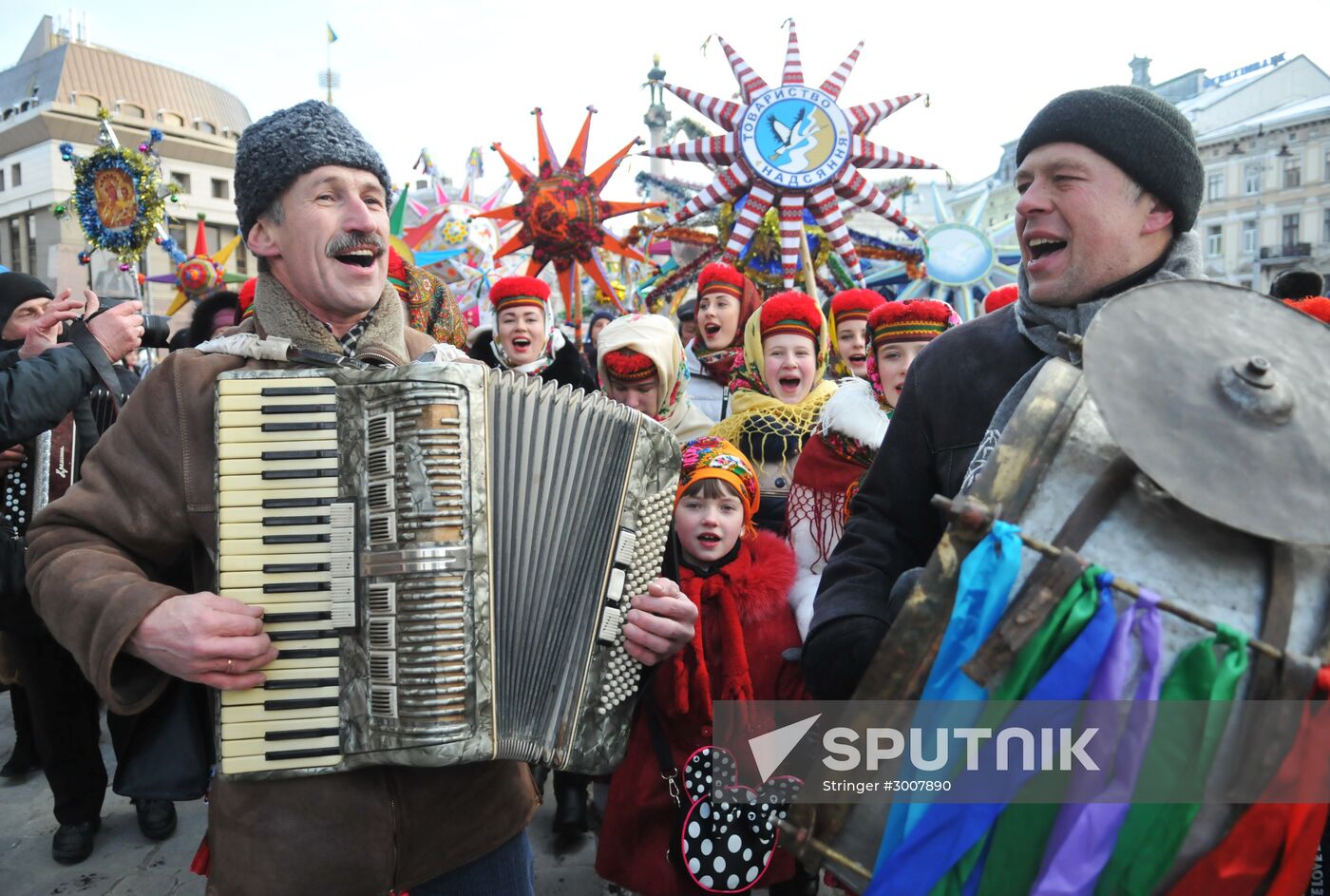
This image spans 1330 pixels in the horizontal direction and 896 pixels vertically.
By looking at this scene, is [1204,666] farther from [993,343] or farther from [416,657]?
[416,657]

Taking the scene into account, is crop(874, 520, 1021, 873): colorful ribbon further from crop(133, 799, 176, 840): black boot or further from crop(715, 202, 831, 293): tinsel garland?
crop(715, 202, 831, 293): tinsel garland

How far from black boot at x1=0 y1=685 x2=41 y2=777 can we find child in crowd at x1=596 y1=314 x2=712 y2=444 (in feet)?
10.3

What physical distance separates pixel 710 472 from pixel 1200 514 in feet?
6.15

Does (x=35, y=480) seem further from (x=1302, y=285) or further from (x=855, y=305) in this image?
(x=1302, y=285)

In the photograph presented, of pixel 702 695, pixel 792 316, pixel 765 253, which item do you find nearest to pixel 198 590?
pixel 702 695

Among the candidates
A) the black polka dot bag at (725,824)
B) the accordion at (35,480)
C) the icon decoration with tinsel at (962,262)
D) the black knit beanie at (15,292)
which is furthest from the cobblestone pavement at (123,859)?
the icon decoration with tinsel at (962,262)

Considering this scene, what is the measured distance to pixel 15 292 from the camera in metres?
3.55

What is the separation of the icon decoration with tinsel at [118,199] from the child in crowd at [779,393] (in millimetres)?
8216

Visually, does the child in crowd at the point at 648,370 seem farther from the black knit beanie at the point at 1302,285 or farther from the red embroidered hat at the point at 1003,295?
the black knit beanie at the point at 1302,285

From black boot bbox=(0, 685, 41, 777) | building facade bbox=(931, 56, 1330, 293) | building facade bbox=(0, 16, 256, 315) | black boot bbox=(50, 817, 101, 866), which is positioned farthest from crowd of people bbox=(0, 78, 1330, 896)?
building facade bbox=(0, 16, 256, 315)

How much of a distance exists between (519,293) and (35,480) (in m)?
2.49

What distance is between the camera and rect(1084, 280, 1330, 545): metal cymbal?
111 cm

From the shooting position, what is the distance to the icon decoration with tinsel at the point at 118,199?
918 centimetres

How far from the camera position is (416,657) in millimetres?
1543
